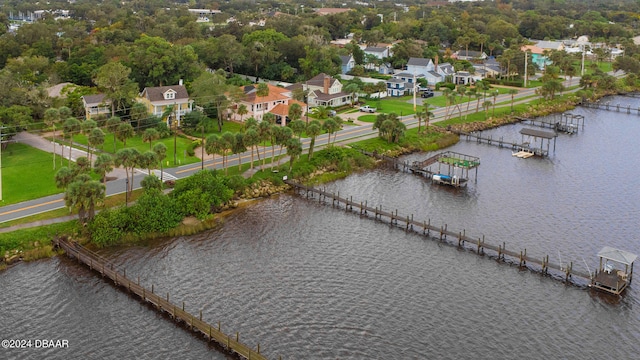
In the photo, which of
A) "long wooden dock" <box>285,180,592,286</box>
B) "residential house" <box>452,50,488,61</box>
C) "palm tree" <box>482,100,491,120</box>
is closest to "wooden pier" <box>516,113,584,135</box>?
"palm tree" <box>482,100,491,120</box>

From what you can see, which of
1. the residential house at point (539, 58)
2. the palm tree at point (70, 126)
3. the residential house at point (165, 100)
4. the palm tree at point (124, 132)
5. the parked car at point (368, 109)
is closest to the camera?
the palm tree at point (70, 126)

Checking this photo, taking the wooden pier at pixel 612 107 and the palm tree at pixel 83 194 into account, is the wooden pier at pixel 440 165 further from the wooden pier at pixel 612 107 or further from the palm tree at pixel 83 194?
the wooden pier at pixel 612 107

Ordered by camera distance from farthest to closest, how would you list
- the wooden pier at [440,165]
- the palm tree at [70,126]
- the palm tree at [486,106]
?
the palm tree at [486,106]
the wooden pier at [440,165]
the palm tree at [70,126]

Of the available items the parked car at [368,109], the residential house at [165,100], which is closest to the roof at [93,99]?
the residential house at [165,100]

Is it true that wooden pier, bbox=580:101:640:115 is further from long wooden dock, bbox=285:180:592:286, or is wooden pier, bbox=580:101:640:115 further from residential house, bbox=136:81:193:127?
residential house, bbox=136:81:193:127

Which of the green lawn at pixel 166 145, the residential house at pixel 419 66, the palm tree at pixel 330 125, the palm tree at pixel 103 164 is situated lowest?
the green lawn at pixel 166 145

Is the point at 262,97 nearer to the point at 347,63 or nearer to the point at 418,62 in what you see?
the point at 347,63

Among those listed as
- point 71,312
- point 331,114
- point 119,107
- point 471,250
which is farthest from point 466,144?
point 71,312
